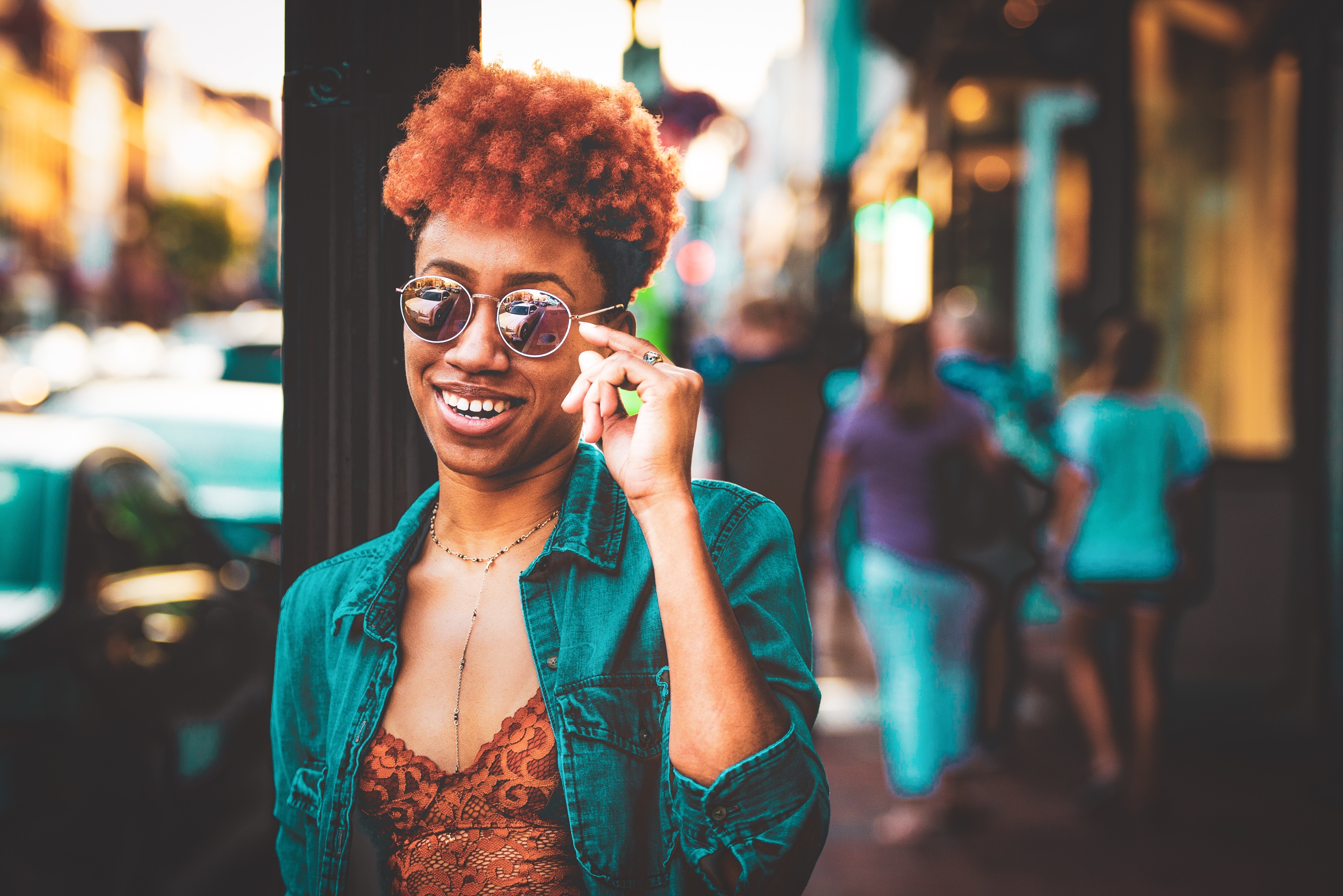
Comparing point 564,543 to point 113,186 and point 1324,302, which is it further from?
point 113,186

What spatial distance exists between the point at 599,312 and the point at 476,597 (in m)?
0.40

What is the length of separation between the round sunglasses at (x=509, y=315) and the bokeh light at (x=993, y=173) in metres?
10.1

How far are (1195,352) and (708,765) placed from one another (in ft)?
23.9

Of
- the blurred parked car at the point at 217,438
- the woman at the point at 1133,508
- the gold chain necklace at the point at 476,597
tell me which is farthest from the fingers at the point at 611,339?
the woman at the point at 1133,508

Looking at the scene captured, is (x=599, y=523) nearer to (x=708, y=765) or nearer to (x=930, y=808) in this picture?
(x=708, y=765)

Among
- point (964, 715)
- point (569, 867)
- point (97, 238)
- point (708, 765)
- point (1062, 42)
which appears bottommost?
point (964, 715)

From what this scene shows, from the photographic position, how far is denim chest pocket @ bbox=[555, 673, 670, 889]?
4.10 feet

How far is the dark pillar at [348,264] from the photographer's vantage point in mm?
1354

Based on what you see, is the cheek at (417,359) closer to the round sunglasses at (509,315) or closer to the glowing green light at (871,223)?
the round sunglasses at (509,315)

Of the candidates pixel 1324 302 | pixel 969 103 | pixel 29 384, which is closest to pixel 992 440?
pixel 1324 302

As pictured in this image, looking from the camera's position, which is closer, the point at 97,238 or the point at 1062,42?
the point at 1062,42

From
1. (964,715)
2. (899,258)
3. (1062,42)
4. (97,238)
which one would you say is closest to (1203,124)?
(1062,42)

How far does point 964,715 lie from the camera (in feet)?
15.0

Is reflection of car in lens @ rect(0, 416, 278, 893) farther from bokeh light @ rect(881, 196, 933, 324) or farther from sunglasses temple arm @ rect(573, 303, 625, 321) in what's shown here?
bokeh light @ rect(881, 196, 933, 324)
